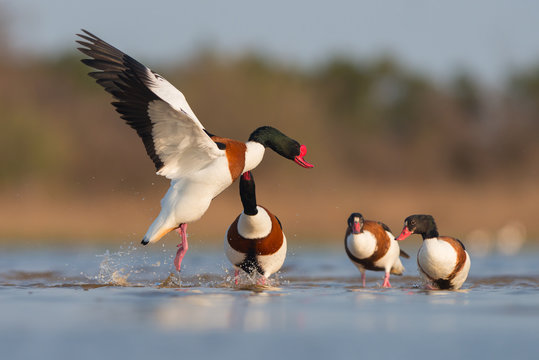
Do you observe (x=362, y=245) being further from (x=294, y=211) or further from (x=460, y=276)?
(x=294, y=211)

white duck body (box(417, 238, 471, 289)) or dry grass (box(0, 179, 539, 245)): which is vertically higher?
dry grass (box(0, 179, 539, 245))

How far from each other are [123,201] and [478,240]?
8.36 m

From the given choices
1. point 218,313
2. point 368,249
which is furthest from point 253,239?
point 218,313

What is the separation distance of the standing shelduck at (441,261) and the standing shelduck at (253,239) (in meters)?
1.38

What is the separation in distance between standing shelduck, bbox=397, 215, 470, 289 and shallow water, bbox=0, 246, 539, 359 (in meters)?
0.17

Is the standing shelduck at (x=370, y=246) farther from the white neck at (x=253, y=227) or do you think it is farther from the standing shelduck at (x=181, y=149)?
the standing shelduck at (x=181, y=149)

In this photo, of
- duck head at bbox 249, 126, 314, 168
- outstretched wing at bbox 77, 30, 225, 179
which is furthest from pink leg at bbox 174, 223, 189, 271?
duck head at bbox 249, 126, 314, 168

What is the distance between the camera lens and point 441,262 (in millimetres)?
8305

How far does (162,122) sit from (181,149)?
348 millimetres

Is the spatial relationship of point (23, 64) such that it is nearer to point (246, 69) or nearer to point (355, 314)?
point (246, 69)

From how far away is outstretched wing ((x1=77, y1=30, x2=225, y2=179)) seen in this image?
7.63 metres

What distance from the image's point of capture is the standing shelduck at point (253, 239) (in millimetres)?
8531

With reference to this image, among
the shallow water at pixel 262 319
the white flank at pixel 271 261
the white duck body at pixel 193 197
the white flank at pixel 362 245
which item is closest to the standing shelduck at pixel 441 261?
the shallow water at pixel 262 319

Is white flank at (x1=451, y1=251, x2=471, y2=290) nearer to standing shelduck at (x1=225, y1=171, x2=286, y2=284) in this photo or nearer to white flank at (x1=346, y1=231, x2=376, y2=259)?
white flank at (x1=346, y1=231, x2=376, y2=259)
